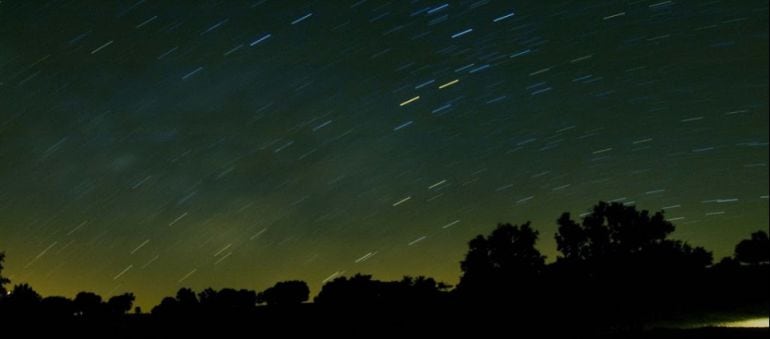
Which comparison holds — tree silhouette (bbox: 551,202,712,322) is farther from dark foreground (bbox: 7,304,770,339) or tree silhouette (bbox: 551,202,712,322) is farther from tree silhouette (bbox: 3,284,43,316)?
tree silhouette (bbox: 3,284,43,316)

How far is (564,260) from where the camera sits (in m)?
40.4

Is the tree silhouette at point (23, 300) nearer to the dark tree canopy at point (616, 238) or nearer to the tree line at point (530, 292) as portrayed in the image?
the tree line at point (530, 292)

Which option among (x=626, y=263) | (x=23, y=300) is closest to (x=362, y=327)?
(x=23, y=300)

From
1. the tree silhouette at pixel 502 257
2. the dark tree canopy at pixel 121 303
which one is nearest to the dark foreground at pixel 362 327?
the dark tree canopy at pixel 121 303

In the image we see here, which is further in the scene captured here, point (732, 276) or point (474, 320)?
point (732, 276)

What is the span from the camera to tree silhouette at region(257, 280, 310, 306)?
3928 centimetres

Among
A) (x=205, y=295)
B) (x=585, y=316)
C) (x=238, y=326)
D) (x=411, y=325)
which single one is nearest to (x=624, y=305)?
(x=585, y=316)

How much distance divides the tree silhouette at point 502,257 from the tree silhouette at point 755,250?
72.1 ft

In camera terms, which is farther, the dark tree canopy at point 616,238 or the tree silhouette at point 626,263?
the dark tree canopy at point 616,238

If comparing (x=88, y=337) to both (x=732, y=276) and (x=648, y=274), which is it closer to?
(x=648, y=274)

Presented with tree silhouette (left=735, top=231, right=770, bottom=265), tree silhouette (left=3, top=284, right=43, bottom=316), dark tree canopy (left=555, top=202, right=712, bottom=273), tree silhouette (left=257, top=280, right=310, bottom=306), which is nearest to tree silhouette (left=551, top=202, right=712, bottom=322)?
dark tree canopy (left=555, top=202, right=712, bottom=273)

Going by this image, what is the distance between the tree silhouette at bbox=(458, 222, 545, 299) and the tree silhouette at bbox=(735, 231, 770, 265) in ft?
72.1

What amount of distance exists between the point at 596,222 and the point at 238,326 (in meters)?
28.7

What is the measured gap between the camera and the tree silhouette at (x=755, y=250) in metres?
47.1
